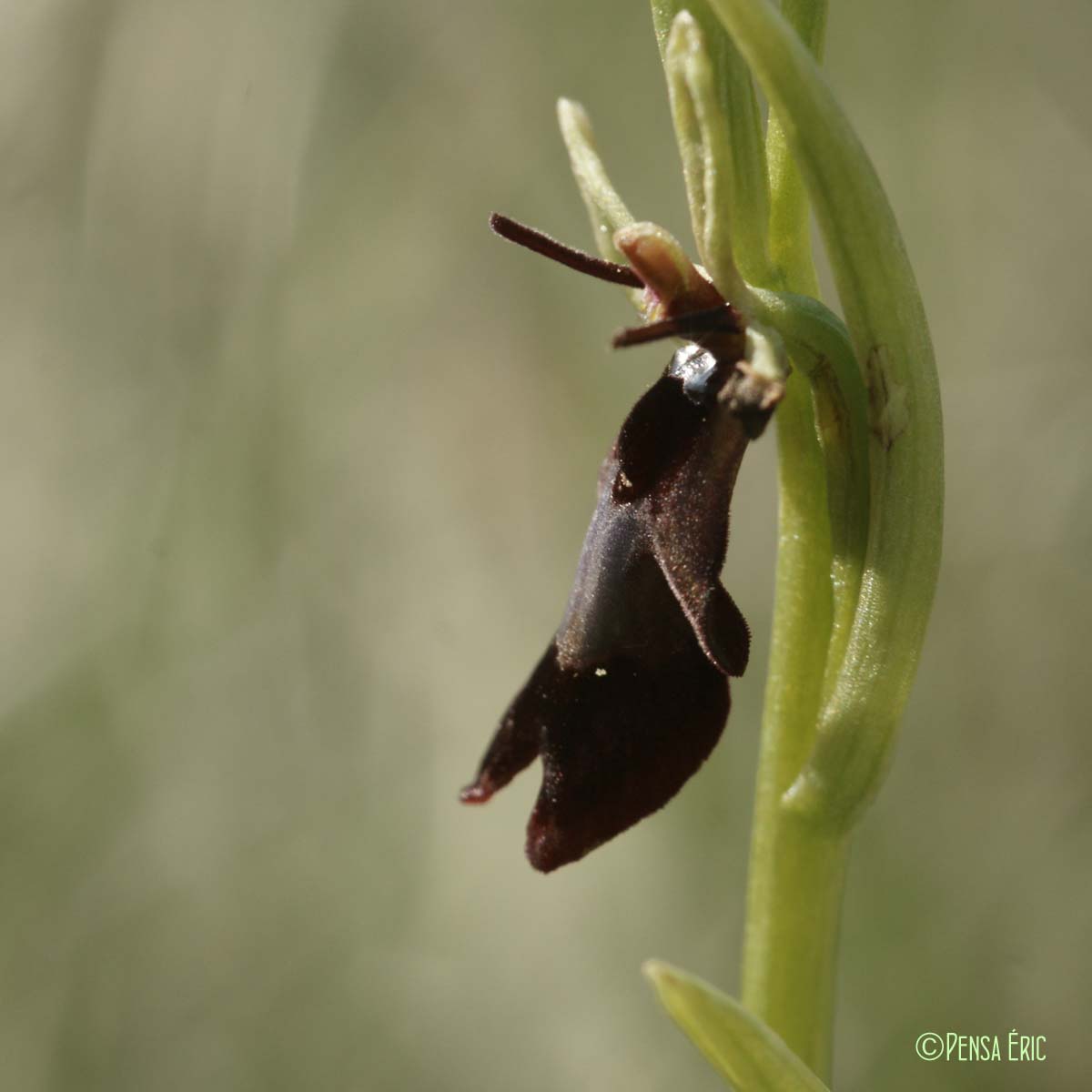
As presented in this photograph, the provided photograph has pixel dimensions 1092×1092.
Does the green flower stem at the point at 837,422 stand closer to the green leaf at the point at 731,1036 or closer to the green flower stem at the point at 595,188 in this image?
the green flower stem at the point at 595,188

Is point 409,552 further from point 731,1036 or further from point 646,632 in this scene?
point 731,1036

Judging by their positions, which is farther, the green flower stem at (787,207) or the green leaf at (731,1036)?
the green flower stem at (787,207)

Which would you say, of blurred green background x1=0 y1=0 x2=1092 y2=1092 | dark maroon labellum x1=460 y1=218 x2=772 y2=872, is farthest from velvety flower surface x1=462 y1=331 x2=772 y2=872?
blurred green background x1=0 y1=0 x2=1092 y2=1092

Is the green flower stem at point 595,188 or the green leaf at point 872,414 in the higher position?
the green flower stem at point 595,188

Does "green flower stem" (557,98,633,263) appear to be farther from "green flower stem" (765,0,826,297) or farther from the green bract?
"green flower stem" (765,0,826,297)

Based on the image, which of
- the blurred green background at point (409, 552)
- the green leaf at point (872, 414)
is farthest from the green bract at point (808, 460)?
the blurred green background at point (409, 552)

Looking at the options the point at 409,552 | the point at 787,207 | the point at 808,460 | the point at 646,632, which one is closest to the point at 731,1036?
the point at 646,632

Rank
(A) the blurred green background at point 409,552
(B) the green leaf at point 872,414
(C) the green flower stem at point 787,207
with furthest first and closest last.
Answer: (A) the blurred green background at point 409,552
(C) the green flower stem at point 787,207
(B) the green leaf at point 872,414

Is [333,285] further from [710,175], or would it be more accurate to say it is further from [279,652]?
[710,175]
